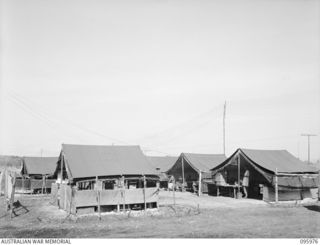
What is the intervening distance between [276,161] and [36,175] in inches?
1099

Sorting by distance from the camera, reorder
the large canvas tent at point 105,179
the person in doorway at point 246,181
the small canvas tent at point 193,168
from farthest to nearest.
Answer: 1. the small canvas tent at point 193,168
2. the person in doorway at point 246,181
3. the large canvas tent at point 105,179

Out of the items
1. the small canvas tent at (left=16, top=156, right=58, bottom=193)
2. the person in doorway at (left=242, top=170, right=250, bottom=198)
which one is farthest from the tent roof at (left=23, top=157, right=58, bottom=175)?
the person in doorway at (left=242, top=170, right=250, bottom=198)

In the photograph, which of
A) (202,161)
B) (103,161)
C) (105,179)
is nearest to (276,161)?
(202,161)

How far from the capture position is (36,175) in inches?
1738

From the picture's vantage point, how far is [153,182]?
28.9 metres

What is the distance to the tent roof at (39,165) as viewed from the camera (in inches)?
1721

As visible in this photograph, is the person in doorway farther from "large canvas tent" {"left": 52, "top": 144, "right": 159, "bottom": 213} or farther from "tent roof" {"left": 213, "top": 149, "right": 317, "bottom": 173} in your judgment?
"large canvas tent" {"left": 52, "top": 144, "right": 159, "bottom": 213}

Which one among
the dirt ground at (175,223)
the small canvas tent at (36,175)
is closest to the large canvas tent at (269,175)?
the dirt ground at (175,223)

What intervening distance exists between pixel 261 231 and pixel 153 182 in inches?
491

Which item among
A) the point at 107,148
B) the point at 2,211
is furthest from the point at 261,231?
the point at 2,211

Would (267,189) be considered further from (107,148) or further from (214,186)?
(107,148)

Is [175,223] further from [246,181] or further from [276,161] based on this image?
[276,161]

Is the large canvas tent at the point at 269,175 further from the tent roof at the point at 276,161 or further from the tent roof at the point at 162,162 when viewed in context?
the tent roof at the point at 162,162

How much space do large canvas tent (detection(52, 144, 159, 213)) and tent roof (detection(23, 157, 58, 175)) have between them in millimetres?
15226
